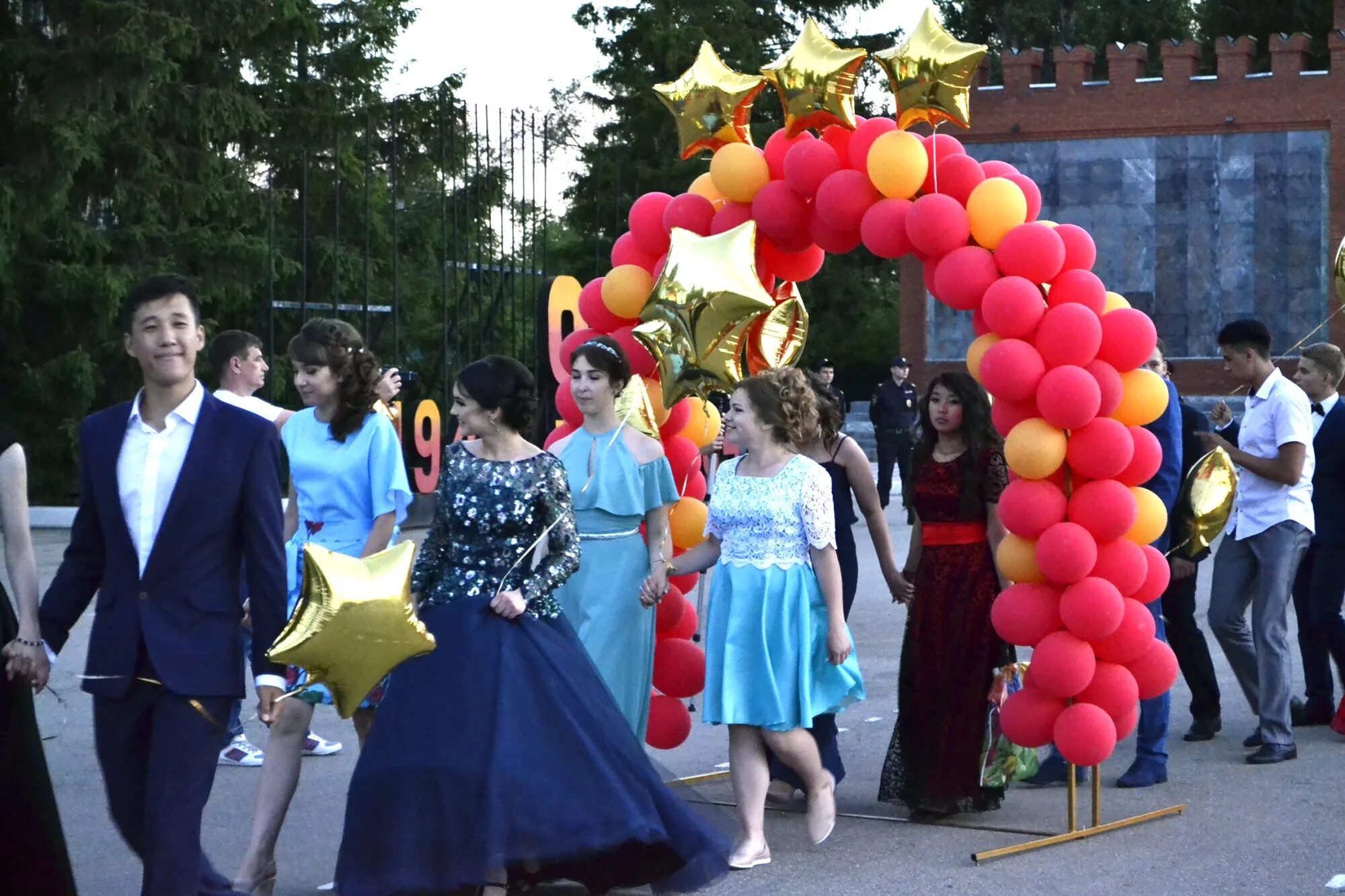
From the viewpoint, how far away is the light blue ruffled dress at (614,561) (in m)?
6.05

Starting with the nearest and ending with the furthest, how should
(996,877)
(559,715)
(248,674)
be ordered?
(559,715), (996,877), (248,674)

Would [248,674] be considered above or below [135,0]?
below

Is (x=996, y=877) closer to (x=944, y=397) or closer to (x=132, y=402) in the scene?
(x=944, y=397)

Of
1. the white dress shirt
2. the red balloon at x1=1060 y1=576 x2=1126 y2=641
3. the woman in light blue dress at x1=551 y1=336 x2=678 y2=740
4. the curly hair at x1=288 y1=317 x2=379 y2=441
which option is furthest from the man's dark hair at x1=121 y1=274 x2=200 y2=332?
the white dress shirt

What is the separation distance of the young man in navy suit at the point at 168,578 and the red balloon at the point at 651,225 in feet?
9.74

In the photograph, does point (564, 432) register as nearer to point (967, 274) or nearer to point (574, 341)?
point (574, 341)

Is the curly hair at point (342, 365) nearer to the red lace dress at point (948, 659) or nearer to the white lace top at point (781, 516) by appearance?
Result: the white lace top at point (781, 516)

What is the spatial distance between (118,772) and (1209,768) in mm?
4686

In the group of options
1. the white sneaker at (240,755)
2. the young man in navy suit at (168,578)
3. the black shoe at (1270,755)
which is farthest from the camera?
the white sneaker at (240,755)

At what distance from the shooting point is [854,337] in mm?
37562

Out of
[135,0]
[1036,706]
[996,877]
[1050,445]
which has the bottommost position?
[996,877]

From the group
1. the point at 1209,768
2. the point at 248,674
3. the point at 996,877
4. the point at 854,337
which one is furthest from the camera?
the point at 854,337

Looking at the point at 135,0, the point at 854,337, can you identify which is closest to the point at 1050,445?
the point at 135,0

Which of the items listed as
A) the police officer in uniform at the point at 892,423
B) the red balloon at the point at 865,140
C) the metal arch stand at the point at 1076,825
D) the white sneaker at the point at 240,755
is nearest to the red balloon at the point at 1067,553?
the metal arch stand at the point at 1076,825
